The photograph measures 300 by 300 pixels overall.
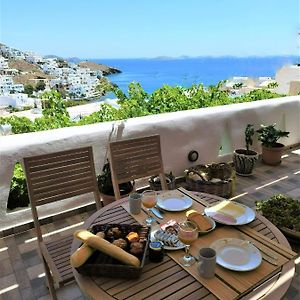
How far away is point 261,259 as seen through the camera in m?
1.19

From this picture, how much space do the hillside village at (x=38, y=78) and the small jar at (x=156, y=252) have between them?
8.86ft

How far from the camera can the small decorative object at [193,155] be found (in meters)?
3.56

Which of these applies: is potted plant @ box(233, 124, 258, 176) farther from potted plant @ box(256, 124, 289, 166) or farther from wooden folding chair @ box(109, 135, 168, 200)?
wooden folding chair @ box(109, 135, 168, 200)

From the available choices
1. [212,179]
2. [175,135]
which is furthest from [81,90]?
[212,179]

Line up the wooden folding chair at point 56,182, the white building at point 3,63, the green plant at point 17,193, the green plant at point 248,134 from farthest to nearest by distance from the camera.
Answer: the green plant at point 248,134
the white building at point 3,63
the green plant at point 17,193
the wooden folding chair at point 56,182

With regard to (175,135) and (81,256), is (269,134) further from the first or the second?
(81,256)

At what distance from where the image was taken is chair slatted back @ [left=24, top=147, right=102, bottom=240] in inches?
71.4

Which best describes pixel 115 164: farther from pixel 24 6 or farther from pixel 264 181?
pixel 24 6

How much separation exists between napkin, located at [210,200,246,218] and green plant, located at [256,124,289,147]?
9.12 feet

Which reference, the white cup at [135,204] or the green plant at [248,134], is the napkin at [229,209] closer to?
the white cup at [135,204]

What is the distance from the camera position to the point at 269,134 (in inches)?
161

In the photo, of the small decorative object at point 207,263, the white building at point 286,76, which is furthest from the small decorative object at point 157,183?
the white building at point 286,76

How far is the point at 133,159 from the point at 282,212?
4.41ft

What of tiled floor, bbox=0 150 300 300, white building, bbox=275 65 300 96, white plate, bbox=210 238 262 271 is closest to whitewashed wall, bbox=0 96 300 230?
tiled floor, bbox=0 150 300 300
